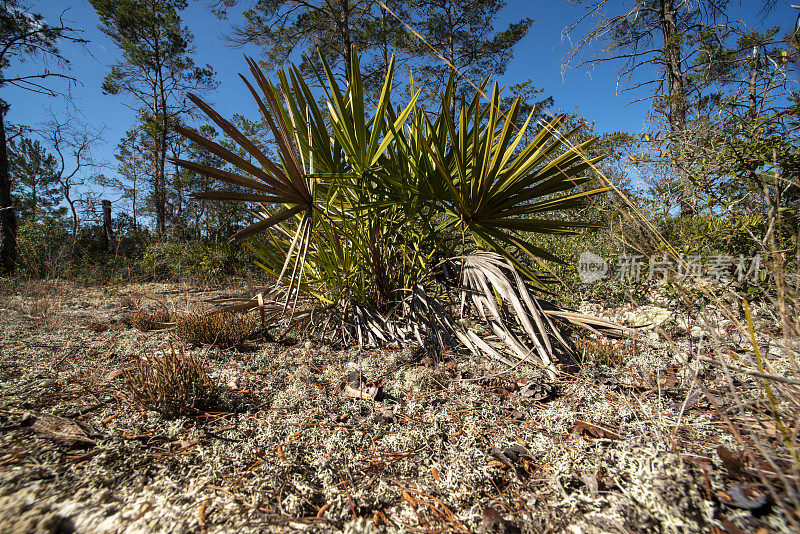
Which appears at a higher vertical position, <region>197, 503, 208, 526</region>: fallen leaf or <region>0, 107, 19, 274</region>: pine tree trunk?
<region>0, 107, 19, 274</region>: pine tree trunk

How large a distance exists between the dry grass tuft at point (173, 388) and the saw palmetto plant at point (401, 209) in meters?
0.49

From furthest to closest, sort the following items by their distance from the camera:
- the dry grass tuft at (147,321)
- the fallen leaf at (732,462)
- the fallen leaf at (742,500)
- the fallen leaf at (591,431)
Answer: the dry grass tuft at (147,321) → the fallen leaf at (591,431) → the fallen leaf at (732,462) → the fallen leaf at (742,500)

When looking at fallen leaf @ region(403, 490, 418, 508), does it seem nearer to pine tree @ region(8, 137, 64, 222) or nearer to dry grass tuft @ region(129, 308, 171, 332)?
dry grass tuft @ region(129, 308, 171, 332)

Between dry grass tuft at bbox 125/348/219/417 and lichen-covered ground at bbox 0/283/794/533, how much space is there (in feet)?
0.17

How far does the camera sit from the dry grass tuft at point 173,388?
1243mm

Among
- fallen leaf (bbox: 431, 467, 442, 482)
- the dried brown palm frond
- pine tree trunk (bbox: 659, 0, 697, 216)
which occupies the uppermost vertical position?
pine tree trunk (bbox: 659, 0, 697, 216)

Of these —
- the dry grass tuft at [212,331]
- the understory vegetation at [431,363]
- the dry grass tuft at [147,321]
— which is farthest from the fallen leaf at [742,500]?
the dry grass tuft at [147,321]

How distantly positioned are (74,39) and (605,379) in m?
12.4

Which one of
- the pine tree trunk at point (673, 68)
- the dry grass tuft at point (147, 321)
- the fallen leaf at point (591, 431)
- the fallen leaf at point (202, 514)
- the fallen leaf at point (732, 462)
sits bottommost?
the fallen leaf at point (202, 514)

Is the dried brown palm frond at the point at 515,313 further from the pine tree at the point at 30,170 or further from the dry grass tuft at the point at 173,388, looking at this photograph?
the pine tree at the point at 30,170

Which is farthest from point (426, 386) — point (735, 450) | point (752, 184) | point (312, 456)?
point (752, 184)

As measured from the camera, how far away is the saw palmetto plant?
1.61 m

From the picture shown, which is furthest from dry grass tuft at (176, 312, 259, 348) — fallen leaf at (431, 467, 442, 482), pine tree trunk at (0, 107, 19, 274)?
pine tree trunk at (0, 107, 19, 274)

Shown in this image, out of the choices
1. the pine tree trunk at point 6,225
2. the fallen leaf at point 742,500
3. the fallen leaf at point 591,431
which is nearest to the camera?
the fallen leaf at point 742,500
